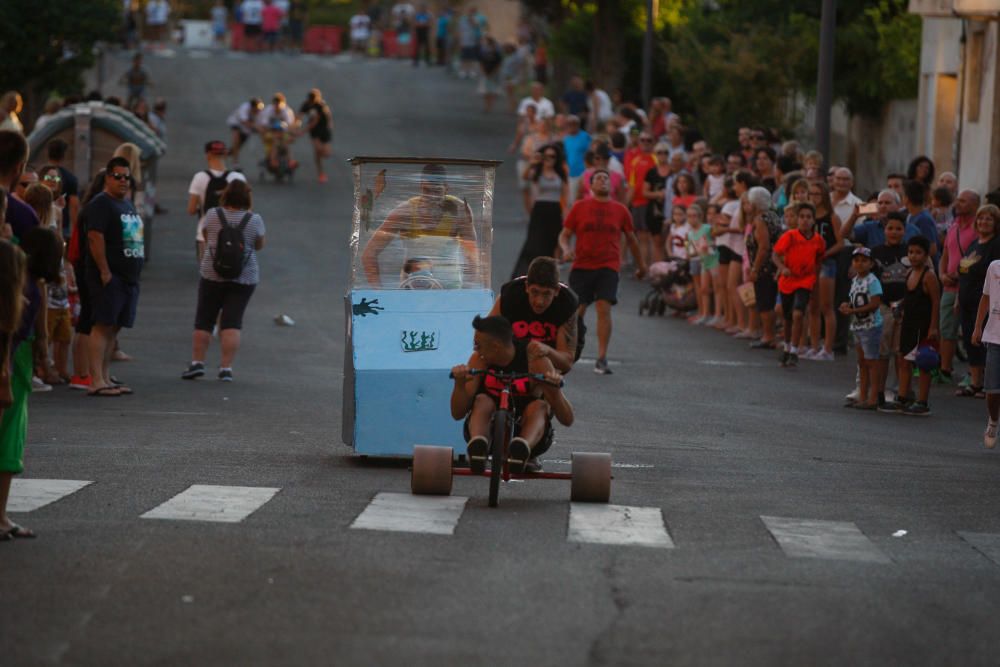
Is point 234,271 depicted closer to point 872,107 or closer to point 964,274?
point 964,274

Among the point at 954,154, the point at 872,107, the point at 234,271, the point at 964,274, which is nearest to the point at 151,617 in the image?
the point at 234,271

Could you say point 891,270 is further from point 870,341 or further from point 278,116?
point 278,116

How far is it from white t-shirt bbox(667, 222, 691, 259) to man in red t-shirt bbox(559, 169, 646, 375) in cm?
531

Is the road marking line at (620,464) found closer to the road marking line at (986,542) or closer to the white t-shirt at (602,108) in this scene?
the road marking line at (986,542)

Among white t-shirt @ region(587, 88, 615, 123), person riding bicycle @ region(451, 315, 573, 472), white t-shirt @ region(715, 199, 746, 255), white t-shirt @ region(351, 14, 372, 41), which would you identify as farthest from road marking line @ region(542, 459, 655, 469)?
white t-shirt @ region(351, 14, 372, 41)

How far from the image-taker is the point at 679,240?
2512cm

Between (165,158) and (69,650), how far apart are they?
119 ft

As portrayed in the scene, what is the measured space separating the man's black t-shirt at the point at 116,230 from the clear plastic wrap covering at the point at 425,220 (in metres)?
3.36

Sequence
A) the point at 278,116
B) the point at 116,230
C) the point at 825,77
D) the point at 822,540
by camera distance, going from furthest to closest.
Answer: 1. the point at 278,116
2. the point at 825,77
3. the point at 116,230
4. the point at 822,540

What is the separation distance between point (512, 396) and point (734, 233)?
11.9 meters

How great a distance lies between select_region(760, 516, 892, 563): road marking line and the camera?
34.1ft

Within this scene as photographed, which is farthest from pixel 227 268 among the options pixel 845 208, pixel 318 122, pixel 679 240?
pixel 318 122

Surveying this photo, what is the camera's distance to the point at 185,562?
30.5 ft

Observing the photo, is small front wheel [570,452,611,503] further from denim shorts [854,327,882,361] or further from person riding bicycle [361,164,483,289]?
denim shorts [854,327,882,361]
